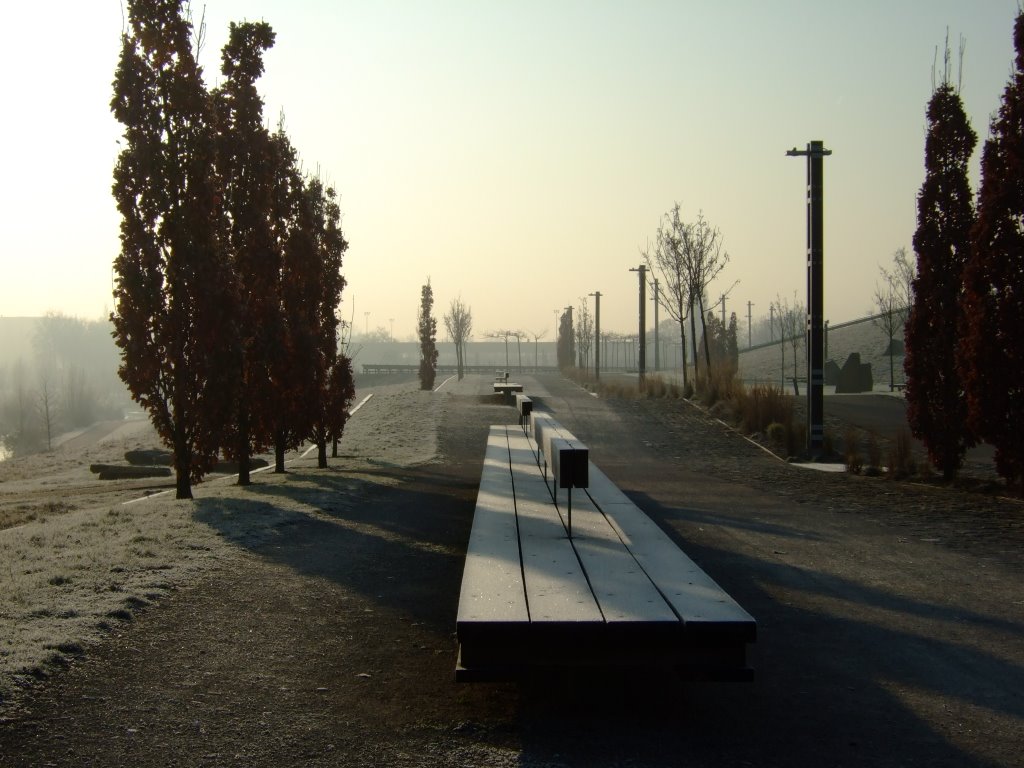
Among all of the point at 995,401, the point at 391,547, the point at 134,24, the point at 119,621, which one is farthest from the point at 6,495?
the point at 995,401

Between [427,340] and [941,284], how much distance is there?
130ft

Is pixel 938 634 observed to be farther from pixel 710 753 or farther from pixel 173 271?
pixel 173 271

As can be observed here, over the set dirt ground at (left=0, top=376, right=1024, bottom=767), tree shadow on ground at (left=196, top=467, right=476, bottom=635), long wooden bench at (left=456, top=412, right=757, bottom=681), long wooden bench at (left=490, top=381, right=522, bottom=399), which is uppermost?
long wooden bench at (left=490, top=381, right=522, bottom=399)

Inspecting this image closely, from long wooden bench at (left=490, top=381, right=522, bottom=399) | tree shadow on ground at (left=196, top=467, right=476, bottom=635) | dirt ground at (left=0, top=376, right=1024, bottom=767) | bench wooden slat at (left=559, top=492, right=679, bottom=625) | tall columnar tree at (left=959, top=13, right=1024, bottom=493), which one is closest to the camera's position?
dirt ground at (left=0, top=376, right=1024, bottom=767)

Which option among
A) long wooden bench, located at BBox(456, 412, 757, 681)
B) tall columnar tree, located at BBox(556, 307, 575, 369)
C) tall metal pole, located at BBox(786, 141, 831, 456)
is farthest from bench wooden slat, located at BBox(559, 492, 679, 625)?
tall columnar tree, located at BBox(556, 307, 575, 369)

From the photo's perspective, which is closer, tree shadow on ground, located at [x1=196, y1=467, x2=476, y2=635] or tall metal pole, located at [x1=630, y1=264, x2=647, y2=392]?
tree shadow on ground, located at [x1=196, y1=467, x2=476, y2=635]

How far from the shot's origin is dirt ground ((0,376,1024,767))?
399 centimetres

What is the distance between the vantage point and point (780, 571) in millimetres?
7707

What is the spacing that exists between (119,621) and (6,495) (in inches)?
574

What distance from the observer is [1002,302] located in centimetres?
1236

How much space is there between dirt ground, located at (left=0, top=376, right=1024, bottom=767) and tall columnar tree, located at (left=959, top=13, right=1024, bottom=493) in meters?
2.37

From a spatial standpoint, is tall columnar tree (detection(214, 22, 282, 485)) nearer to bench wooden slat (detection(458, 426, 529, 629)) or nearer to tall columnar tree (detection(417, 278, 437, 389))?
bench wooden slat (detection(458, 426, 529, 629))

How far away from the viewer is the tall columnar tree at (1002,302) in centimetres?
1216

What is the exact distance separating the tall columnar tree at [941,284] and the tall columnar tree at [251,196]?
9599 mm
